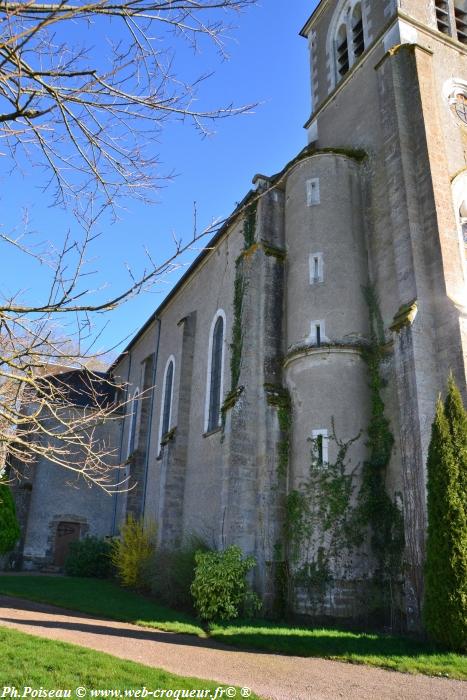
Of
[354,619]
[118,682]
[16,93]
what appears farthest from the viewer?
[354,619]

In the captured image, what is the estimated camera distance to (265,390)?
14188mm

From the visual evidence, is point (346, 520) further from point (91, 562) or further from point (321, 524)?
point (91, 562)

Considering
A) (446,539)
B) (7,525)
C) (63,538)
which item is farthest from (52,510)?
(446,539)

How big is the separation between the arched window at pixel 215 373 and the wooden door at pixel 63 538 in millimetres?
12853

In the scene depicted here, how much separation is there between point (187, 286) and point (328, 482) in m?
12.2

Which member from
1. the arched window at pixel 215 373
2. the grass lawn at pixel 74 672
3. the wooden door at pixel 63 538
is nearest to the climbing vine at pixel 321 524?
the arched window at pixel 215 373

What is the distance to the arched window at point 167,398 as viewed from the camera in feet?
71.8

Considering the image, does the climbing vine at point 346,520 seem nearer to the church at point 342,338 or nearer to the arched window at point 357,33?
the church at point 342,338

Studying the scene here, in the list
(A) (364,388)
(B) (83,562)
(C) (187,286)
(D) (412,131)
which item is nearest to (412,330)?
(A) (364,388)

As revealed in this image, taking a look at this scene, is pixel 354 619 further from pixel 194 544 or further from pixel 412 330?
pixel 412 330

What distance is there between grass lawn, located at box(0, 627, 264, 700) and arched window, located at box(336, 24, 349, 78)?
18.9 m

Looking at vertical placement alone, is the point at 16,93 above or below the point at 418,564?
above

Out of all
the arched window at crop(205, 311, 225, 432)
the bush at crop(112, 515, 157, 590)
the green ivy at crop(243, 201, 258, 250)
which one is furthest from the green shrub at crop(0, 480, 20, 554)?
the green ivy at crop(243, 201, 258, 250)

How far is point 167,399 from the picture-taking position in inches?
883
